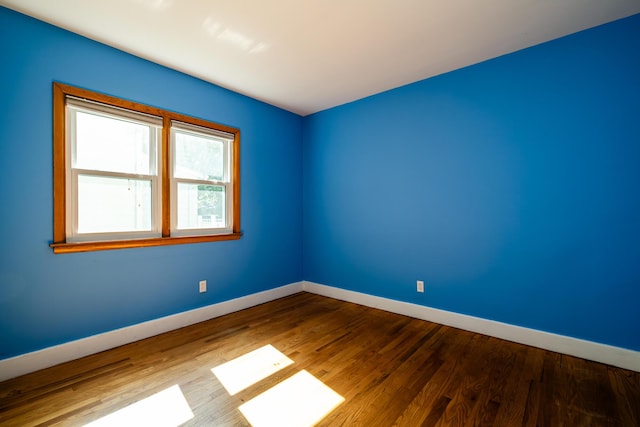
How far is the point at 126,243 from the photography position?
8.26 feet

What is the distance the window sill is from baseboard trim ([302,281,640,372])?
2058 mm

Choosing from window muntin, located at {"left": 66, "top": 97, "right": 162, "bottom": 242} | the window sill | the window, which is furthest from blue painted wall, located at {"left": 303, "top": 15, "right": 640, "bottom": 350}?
window muntin, located at {"left": 66, "top": 97, "right": 162, "bottom": 242}

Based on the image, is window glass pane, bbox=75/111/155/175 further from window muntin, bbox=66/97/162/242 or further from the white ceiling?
the white ceiling

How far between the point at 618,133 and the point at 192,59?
3745mm

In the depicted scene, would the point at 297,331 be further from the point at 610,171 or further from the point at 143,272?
the point at 610,171

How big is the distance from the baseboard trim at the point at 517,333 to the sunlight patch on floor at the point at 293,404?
5.41 ft

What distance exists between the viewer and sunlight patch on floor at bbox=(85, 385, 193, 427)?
156 centimetres

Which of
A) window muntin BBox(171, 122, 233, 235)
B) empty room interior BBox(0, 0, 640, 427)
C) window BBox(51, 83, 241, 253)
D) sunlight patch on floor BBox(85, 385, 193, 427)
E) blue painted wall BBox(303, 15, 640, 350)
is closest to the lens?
sunlight patch on floor BBox(85, 385, 193, 427)

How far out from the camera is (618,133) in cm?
214

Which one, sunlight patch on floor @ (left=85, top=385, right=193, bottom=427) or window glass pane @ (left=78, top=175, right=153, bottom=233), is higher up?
window glass pane @ (left=78, top=175, right=153, bottom=233)

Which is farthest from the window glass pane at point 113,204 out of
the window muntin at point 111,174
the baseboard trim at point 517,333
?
the baseboard trim at point 517,333

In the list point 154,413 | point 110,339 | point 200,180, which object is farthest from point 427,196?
point 110,339

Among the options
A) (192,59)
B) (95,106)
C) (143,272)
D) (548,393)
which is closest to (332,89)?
(192,59)

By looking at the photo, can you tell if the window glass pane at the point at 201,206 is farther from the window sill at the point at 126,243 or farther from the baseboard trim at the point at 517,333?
the baseboard trim at the point at 517,333
